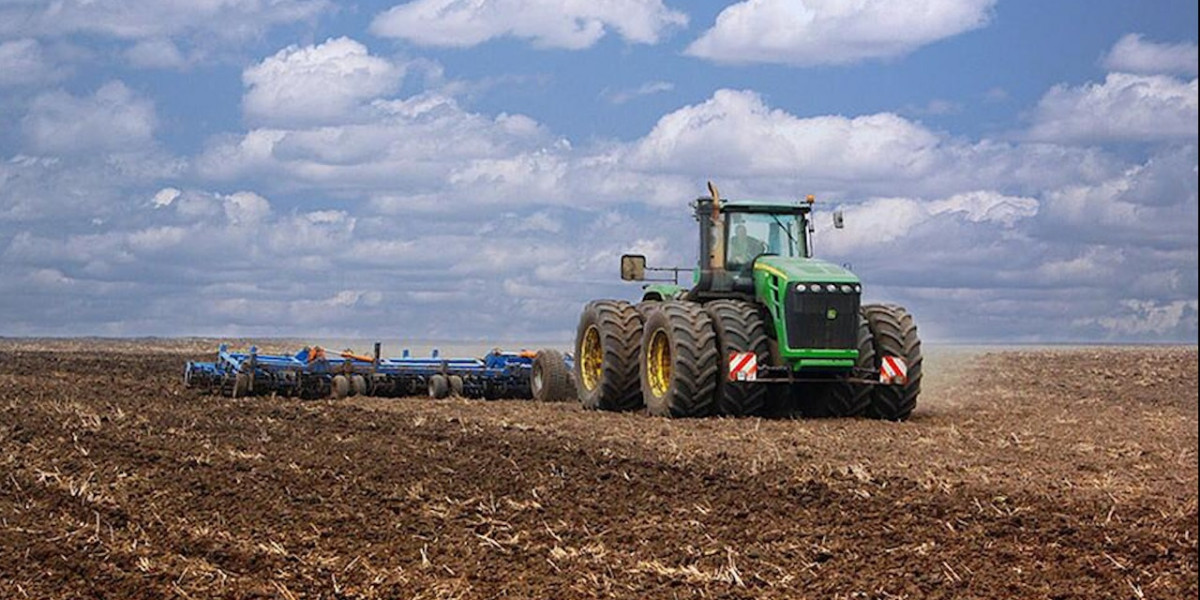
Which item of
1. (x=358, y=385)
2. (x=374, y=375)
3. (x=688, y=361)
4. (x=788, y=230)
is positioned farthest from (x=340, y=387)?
(x=788, y=230)

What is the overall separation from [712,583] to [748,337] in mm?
8741

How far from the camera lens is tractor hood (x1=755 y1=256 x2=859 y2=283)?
1738 centimetres

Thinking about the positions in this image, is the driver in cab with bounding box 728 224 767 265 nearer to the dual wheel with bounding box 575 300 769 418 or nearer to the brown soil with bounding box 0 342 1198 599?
the dual wheel with bounding box 575 300 769 418

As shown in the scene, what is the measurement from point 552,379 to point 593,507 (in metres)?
11.2

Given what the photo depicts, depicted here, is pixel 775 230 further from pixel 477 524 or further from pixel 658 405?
pixel 477 524

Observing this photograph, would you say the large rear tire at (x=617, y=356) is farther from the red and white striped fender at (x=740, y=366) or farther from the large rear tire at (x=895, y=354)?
the large rear tire at (x=895, y=354)

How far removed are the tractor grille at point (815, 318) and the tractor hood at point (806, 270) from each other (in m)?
0.09

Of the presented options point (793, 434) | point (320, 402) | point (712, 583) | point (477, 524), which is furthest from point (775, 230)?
point (712, 583)

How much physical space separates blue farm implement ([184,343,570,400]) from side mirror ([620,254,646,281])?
103 inches

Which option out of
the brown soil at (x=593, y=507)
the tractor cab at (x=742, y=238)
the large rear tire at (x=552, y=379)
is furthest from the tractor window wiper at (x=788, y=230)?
the large rear tire at (x=552, y=379)

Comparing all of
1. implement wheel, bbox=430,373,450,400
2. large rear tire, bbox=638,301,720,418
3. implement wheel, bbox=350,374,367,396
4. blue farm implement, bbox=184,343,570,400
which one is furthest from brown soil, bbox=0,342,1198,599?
implement wheel, bbox=430,373,450,400

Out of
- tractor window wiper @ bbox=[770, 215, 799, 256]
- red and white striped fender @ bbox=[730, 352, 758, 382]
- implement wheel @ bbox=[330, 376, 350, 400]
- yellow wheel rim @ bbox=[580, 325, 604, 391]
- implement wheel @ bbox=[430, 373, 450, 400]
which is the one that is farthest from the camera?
implement wheel @ bbox=[430, 373, 450, 400]

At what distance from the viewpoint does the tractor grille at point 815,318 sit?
17.3 m

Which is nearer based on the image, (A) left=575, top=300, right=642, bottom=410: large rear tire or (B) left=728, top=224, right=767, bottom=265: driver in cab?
(B) left=728, top=224, right=767, bottom=265: driver in cab
